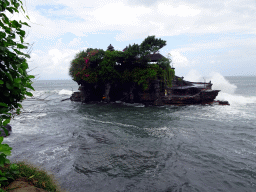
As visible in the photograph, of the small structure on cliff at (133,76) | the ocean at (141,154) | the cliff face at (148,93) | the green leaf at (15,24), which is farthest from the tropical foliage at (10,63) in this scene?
the cliff face at (148,93)

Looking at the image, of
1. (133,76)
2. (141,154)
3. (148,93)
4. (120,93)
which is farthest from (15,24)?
(120,93)

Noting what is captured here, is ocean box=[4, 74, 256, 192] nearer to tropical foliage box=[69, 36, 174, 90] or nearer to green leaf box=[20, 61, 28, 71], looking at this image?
green leaf box=[20, 61, 28, 71]

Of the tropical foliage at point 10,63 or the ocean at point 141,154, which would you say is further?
the ocean at point 141,154

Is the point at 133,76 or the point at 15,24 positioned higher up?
the point at 133,76

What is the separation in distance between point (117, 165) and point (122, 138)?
13.4 ft

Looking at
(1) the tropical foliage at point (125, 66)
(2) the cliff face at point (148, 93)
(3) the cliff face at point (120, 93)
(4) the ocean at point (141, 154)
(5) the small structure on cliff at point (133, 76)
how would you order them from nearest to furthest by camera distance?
1. (4) the ocean at point (141, 154)
2. (1) the tropical foliage at point (125, 66)
3. (5) the small structure on cliff at point (133, 76)
4. (2) the cliff face at point (148, 93)
5. (3) the cliff face at point (120, 93)

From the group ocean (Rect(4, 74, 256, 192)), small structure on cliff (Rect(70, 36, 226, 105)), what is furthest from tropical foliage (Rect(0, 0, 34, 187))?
small structure on cliff (Rect(70, 36, 226, 105))

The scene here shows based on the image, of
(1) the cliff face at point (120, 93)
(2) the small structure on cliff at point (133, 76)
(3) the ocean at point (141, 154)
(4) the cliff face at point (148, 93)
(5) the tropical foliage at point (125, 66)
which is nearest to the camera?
(3) the ocean at point (141, 154)

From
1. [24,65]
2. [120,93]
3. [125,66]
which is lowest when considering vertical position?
[120,93]

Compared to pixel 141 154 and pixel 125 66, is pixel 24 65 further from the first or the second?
pixel 125 66

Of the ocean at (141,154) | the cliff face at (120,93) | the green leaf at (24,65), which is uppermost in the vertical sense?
the green leaf at (24,65)

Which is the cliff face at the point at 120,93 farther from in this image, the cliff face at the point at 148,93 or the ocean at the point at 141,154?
the ocean at the point at 141,154

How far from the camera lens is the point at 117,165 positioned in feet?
29.0

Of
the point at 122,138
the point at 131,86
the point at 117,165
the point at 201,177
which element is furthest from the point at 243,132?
Answer: the point at 131,86
